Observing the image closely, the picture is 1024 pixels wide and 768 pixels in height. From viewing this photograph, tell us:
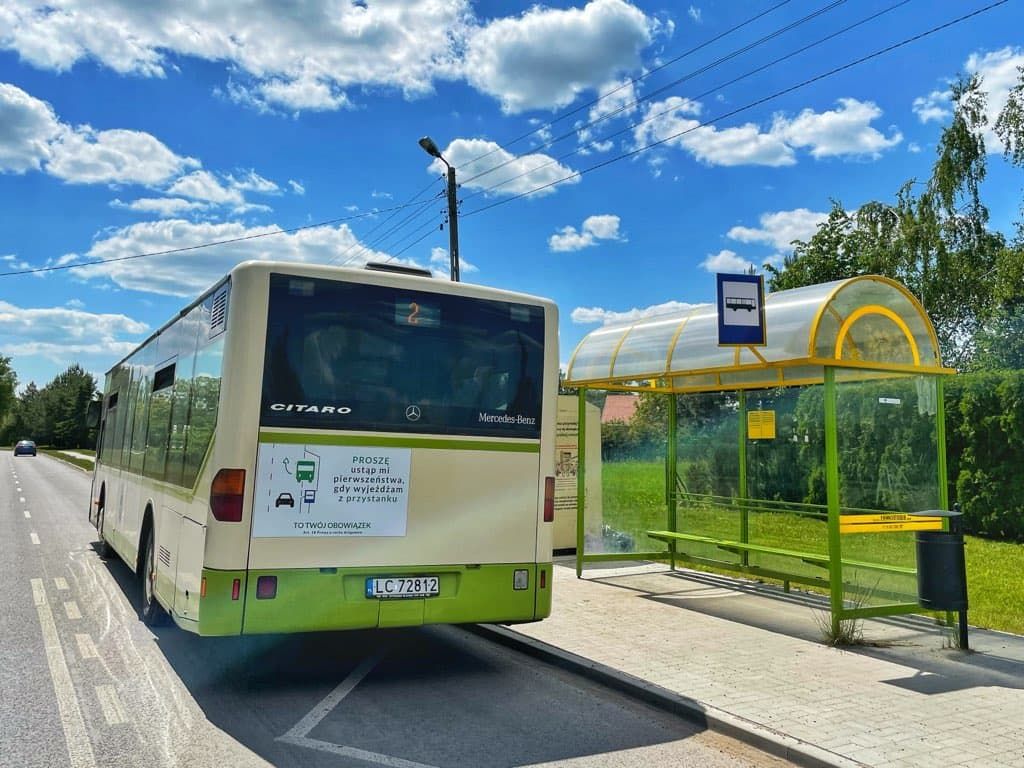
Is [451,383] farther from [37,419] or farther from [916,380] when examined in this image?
[37,419]

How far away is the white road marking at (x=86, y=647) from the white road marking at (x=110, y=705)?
105cm

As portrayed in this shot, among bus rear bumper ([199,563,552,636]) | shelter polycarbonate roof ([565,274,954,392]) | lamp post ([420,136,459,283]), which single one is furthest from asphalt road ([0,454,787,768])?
lamp post ([420,136,459,283])

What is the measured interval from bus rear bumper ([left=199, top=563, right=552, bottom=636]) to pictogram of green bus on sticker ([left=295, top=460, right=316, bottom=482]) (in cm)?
61

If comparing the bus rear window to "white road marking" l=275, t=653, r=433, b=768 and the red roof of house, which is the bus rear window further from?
the red roof of house

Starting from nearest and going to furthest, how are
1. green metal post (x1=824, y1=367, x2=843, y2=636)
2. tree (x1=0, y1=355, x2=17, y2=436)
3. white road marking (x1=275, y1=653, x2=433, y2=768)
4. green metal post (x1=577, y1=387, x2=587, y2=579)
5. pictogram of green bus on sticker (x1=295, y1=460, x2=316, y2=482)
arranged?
white road marking (x1=275, y1=653, x2=433, y2=768) → pictogram of green bus on sticker (x1=295, y1=460, x2=316, y2=482) → green metal post (x1=824, y1=367, x2=843, y2=636) → green metal post (x1=577, y1=387, x2=587, y2=579) → tree (x1=0, y1=355, x2=17, y2=436)

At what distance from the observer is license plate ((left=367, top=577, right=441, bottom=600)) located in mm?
5668

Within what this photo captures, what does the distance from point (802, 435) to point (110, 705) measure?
10090mm

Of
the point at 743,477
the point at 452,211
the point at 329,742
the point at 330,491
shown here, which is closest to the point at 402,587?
the point at 330,491

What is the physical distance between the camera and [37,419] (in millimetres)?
120875

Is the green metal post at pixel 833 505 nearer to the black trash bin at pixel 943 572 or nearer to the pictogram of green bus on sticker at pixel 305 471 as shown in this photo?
the black trash bin at pixel 943 572

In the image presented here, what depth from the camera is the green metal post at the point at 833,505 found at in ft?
24.1

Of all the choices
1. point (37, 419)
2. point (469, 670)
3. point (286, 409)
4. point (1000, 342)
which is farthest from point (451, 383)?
point (37, 419)

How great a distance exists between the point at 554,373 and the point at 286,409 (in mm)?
2183

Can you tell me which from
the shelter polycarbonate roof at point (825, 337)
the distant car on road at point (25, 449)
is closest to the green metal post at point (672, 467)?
the shelter polycarbonate roof at point (825, 337)
